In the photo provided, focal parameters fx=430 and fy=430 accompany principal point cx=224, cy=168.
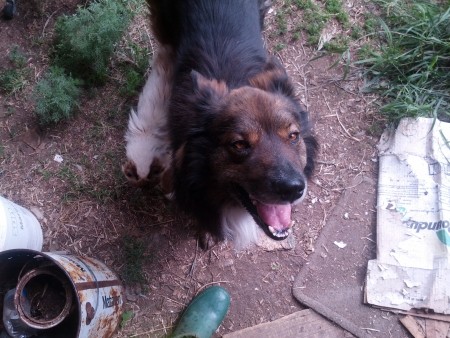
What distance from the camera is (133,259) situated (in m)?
2.69

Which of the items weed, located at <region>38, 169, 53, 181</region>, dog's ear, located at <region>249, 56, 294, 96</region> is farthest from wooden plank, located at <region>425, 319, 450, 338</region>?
weed, located at <region>38, 169, 53, 181</region>

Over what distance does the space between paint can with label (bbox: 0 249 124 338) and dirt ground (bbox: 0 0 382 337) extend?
0.43m

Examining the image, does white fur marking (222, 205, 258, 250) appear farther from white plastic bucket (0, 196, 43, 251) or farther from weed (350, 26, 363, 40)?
weed (350, 26, 363, 40)

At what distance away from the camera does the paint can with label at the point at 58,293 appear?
6.42ft

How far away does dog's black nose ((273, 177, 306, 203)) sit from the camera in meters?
1.84

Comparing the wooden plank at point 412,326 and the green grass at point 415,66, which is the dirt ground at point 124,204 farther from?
the wooden plank at point 412,326

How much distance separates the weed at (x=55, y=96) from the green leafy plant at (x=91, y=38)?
0.13 meters

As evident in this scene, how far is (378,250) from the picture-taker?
2.81 m

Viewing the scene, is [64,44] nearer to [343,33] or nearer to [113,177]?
[113,177]

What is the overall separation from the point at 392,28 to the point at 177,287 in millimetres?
2557

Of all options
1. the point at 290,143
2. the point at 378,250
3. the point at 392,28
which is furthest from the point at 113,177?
the point at 392,28

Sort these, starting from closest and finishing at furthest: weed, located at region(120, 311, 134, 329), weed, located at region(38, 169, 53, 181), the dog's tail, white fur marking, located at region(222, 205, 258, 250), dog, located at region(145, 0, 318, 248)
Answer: dog, located at region(145, 0, 318, 248)
white fur marking, located at region(222, 205, 258, 250)
weed, located at region(120, 311, 134, 329)
the dog's tail
weed, located at region(38, 169, 53, 181)

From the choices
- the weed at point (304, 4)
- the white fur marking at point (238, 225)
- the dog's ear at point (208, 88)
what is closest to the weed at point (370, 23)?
the weed at point (304, 4)

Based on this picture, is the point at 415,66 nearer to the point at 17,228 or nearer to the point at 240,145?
the point at 240,145
